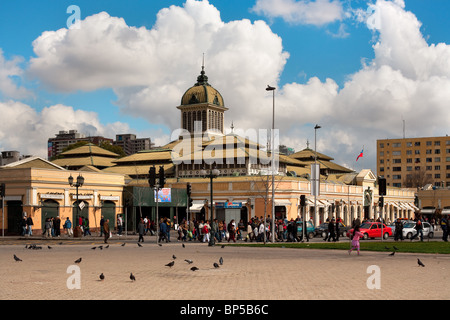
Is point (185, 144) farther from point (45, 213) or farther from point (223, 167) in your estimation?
point (45, 213)

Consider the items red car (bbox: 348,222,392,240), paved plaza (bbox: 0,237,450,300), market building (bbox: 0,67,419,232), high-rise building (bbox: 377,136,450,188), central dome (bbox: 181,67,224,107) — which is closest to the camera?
paved plaza (bbox: 0,237,450,300)

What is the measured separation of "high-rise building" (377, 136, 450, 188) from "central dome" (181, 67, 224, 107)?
68.1m

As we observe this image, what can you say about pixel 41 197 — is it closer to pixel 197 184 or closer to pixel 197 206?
pixel 197 206

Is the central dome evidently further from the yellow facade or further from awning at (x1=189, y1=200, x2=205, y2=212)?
the yellow facade

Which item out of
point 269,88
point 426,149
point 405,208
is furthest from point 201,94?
point 426,149

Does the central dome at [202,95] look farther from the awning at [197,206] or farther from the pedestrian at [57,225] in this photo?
the pedestrian at [57,225]

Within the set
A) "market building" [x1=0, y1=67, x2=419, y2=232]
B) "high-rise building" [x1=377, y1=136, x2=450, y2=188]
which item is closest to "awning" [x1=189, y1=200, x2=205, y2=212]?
"market building" [x1=0, y1=67, x2=419, y2=232]

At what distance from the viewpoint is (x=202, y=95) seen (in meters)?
106

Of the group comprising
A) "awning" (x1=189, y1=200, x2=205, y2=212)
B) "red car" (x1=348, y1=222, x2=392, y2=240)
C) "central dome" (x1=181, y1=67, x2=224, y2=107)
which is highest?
"central dome" (x1=181, y1=67, x2=224, y2=107)

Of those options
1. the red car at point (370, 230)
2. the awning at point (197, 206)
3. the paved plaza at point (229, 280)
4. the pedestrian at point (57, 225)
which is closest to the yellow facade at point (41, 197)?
the pedestrian at point (57, 225)

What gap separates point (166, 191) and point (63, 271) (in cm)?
4850

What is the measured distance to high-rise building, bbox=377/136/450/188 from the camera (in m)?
160

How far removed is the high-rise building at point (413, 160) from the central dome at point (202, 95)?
68085 mm
